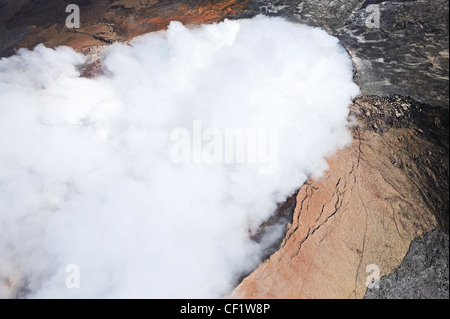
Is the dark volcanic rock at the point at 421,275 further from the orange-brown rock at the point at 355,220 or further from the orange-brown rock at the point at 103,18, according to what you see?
the orange-brown rock at the point at 103,18

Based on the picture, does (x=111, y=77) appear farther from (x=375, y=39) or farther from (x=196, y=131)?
(x=375, y=39)

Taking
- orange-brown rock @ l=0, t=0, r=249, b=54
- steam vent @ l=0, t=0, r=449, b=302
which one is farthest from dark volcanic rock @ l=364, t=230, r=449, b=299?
orange-brown rock @ l=0, t=0, r=249, b=54

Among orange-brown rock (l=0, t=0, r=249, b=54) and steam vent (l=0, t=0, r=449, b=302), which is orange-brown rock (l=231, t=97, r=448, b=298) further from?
orange-brown rock (l=0, t=0, r=249, b=54)

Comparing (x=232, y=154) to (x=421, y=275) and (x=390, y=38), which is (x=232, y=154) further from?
(x=421, y=275)

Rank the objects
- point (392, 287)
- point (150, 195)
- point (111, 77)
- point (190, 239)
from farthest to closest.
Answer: point (111, 77), point (150, 195), point (190, 239), point (392, 287)

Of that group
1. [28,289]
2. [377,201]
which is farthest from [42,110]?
[377,201]

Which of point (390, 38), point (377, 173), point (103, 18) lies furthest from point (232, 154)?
point (103, 18)
